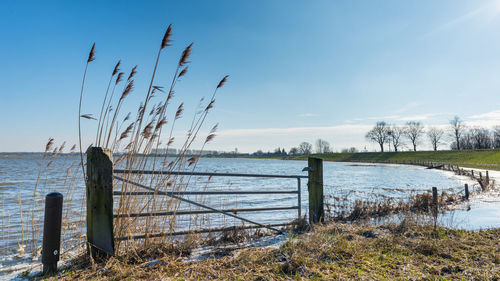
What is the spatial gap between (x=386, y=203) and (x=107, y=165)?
25.7 feet

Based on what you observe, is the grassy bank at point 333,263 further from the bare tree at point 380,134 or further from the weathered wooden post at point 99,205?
the bare tree at point 380,134

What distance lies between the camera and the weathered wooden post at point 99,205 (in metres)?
3.42

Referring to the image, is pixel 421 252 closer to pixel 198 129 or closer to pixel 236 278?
pixel 236 278

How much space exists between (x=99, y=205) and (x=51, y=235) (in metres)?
0.58

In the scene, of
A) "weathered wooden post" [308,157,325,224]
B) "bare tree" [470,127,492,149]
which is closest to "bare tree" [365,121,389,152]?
"bare tree" [470,127,492,149]

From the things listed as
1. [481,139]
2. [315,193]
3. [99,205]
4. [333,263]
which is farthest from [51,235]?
[481,139]

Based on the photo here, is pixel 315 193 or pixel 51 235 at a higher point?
pixel 315 193

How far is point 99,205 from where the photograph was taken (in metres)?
3.45

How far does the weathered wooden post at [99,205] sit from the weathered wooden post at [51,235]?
0.33m

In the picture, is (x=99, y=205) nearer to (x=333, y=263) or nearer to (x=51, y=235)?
(x=51, y=235)

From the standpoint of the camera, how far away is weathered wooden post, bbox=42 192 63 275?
10.5ft

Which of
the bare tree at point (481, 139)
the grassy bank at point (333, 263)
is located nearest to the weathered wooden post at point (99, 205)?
the grassy bank at point (333, 263)

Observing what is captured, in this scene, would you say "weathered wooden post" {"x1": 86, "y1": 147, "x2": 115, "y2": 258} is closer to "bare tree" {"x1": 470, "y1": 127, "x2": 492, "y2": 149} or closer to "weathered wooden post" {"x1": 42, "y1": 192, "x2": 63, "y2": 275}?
"weathered wooden post" {"x1": 42, "y1": 192, "x2": 63, "y2": 275}

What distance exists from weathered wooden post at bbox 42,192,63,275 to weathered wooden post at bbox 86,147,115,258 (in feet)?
1.08
